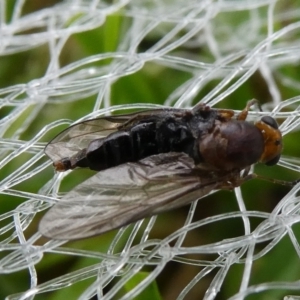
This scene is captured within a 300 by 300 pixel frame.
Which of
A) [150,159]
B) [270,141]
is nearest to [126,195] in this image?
[150,159]

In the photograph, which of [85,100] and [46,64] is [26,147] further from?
[46,64]

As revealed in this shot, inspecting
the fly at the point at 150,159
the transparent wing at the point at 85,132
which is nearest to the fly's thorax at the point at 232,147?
the fly at the point at 150,159

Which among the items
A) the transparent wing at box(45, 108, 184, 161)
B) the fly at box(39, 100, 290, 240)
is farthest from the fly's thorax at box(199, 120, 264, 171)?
the transparent wing at box(45, 108, 184, 161)

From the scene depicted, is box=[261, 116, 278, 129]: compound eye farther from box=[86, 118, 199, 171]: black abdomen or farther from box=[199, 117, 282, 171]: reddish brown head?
box=[86, 118, 199, 171]: black abdomen

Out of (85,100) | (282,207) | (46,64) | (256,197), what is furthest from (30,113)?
(282,207)

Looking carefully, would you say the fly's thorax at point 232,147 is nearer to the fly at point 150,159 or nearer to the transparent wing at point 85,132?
the fly at point 150,159
